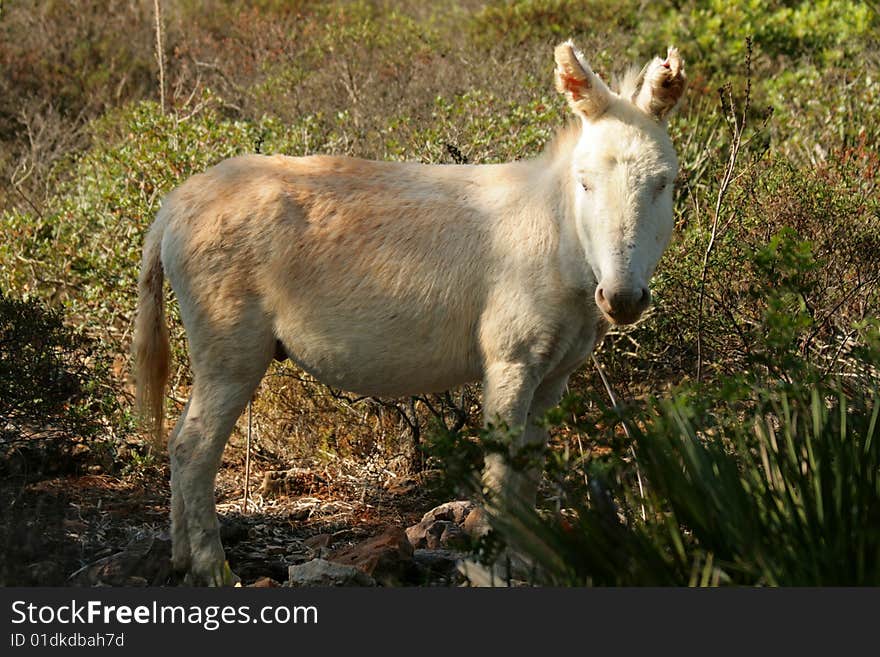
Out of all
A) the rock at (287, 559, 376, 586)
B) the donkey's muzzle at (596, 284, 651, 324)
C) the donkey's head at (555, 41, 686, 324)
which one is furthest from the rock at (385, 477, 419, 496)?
the donkey's muzzle at (596, 284, 651, 324)

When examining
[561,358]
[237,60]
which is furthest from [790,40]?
[561,358]

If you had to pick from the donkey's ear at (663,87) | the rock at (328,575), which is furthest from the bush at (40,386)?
the donkey's ear at (663,87)

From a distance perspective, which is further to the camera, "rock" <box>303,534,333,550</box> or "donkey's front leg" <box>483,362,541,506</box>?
"rock" <box>303,534,333,550</box>

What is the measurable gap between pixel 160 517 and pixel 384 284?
224cm

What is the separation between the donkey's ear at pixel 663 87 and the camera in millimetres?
4277

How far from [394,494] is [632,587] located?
3451 millimetres

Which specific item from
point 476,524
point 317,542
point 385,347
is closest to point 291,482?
point 317,542

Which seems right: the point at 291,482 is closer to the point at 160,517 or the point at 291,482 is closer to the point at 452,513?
the point at 160,517

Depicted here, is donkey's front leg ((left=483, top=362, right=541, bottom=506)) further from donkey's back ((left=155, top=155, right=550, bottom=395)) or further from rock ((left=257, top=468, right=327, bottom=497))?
rock ((left=257, top=468, right=327, bottom=497))

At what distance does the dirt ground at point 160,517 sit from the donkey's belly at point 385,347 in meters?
1.11

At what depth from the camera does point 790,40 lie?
12.2 metres

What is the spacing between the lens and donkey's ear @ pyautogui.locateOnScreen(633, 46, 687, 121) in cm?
428

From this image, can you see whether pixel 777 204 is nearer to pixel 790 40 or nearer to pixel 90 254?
pixel 90 254

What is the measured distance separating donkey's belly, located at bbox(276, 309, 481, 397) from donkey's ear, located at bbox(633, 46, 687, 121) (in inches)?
46.5
